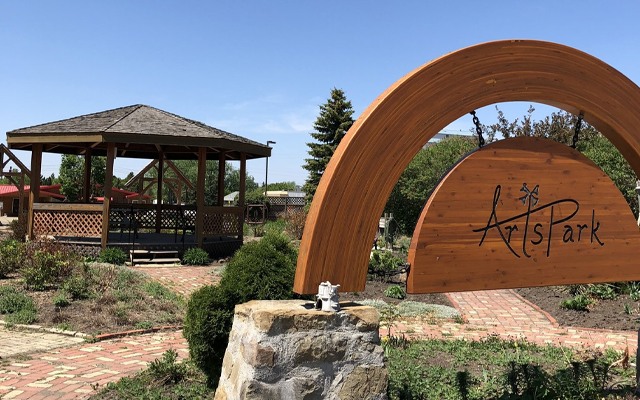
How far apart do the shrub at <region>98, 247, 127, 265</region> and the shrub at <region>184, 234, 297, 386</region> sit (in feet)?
32.9

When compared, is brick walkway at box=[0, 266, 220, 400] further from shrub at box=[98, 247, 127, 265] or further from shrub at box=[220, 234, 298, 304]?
shrub at box=[98, 247, 127, 265]

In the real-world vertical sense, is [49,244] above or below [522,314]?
above

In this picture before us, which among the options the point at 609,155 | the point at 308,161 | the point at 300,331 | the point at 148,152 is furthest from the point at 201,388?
the point at 308,161

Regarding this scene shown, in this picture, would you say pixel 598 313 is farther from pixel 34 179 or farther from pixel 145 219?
pixel 34 179

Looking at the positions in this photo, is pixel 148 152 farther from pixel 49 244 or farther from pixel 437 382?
pixel 437 382

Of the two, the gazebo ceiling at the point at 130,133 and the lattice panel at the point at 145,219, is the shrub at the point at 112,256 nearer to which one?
the lattice panel at the point at 145,219

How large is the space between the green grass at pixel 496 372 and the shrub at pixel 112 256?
9784 millimetres

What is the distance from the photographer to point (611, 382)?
4.93 m

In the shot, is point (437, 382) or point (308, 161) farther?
point (308, 161)

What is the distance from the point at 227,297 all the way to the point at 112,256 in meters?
10.4

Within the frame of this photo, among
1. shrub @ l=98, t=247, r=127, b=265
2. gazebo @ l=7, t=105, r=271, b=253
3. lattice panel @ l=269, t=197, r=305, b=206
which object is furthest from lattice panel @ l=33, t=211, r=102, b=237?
lattice panel @ l=269, t=197, r=305, b=206

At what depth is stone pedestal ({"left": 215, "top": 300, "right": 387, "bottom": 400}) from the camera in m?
3.10

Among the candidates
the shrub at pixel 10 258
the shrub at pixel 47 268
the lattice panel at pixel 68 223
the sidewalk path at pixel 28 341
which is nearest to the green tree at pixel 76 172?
the lattice panel at pixel 68 223

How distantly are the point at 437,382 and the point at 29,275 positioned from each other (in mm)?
7676
